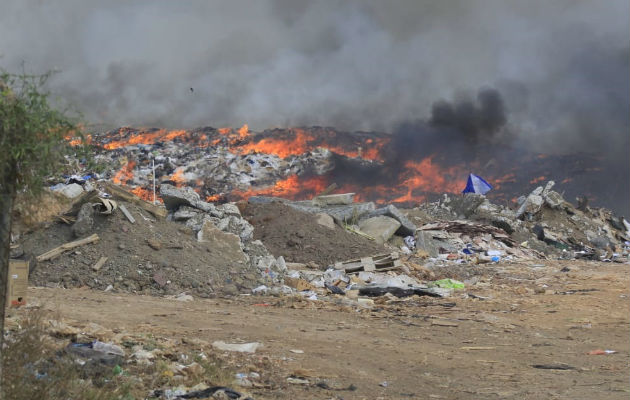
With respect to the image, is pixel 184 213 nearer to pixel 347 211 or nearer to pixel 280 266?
pixel 280 266

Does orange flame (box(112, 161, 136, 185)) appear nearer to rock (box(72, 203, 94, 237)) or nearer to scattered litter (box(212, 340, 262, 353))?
rock (box(72, 203, 94, 237))

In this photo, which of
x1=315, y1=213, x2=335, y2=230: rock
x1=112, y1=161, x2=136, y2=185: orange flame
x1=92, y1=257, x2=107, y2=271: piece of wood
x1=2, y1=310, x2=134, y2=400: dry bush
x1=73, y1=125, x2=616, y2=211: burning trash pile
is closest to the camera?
x1=2, y1=310, x2=134, y2=400: dry bush

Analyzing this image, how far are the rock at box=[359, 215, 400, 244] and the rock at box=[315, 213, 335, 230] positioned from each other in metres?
1.44

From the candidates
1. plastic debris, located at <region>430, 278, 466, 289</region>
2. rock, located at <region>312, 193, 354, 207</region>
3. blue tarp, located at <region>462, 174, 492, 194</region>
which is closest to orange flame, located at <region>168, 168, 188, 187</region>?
rock, located at <region>312, 193, 354, 207</region>

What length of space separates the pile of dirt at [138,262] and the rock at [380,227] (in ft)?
20.5

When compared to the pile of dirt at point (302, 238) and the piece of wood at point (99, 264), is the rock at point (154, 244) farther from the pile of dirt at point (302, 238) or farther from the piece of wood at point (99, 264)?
the pile of dirt at point (302, 238)

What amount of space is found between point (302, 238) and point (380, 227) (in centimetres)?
357

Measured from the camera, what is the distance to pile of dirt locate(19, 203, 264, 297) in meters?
10.7

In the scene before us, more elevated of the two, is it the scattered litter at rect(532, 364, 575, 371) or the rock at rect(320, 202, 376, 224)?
the scattered litter at rect(532, 364, 575, 371)

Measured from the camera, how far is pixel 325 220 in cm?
1681

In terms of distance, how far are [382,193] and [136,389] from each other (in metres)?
33.1

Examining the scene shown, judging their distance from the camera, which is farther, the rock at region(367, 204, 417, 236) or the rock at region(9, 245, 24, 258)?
the rock at region(367, 204, 417, 236)

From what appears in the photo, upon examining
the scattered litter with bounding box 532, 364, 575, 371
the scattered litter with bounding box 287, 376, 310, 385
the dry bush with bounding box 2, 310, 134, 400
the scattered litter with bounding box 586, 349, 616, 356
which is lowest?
the scattered litter with bounding box 586, 349, 616, 356

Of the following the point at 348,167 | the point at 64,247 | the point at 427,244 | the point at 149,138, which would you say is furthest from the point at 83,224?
the point at 149,138
